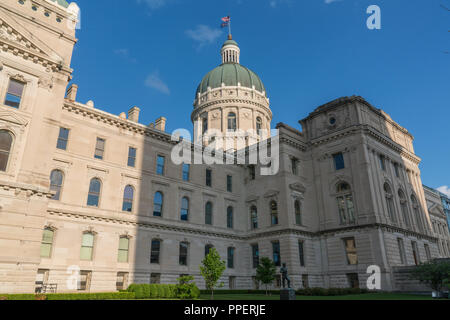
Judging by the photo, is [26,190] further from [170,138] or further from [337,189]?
[337,189]

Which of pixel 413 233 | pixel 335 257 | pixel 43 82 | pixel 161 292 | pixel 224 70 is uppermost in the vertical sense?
pixel 224 70

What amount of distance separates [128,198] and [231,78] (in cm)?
4006

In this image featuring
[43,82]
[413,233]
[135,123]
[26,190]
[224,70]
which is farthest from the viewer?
[224,70]

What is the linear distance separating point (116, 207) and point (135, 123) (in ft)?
30.6

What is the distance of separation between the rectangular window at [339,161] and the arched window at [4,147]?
3443cm

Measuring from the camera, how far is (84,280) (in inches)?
1118

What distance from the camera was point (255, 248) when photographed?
4125 cm

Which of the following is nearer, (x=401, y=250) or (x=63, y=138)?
(x=63, y=138)

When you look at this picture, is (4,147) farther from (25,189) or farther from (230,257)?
(230,257)

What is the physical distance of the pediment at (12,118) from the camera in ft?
72.8

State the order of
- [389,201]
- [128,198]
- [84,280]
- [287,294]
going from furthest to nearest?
[389,201] → [128,198] → [84,280] → [287,294]

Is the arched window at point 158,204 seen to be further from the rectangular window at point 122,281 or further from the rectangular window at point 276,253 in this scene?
the rectangular window at point 276,253

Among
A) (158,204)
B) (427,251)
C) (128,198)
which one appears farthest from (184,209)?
(427,251)

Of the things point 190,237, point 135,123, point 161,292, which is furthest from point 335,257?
point 135,123
